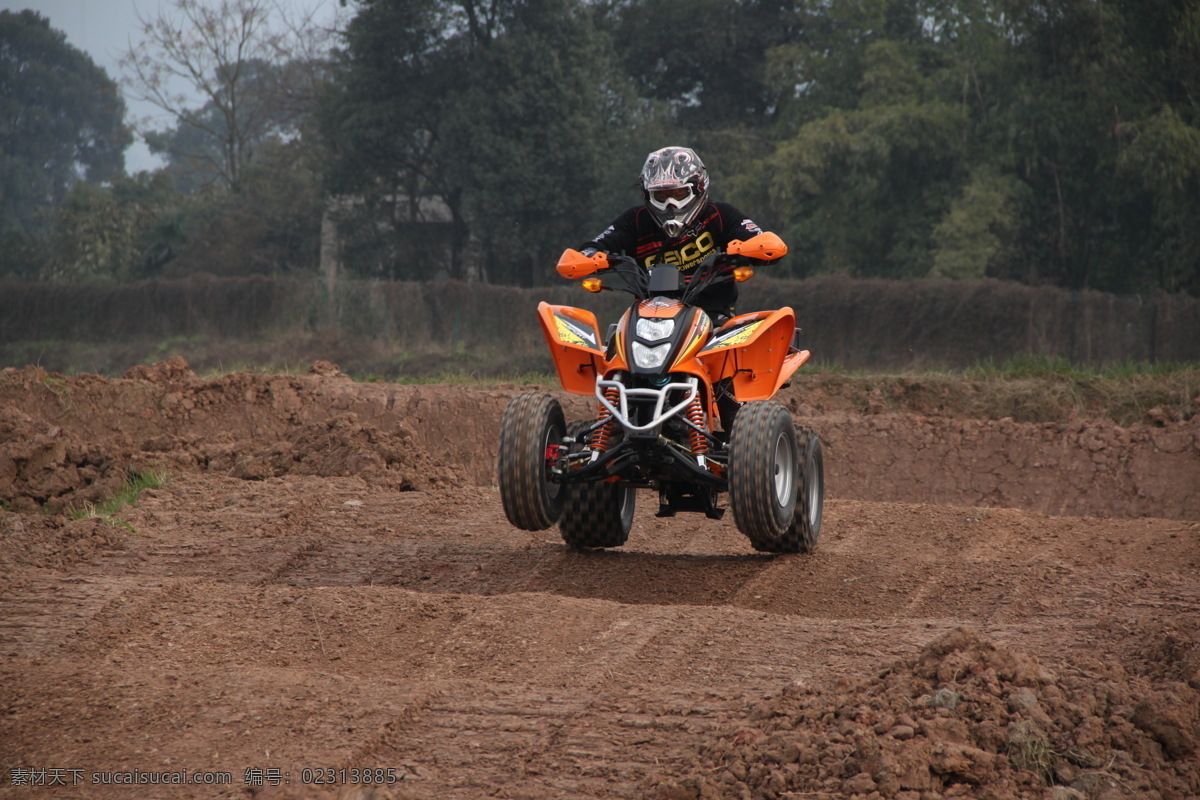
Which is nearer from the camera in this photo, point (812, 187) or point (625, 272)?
point (625, 272)

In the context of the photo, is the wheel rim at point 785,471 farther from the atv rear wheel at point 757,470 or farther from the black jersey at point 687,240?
the black jersey at point 687,240

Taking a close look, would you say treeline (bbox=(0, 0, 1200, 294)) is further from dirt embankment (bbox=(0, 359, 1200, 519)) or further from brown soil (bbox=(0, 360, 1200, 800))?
brown soil (bbox=(0, 360, 1200, 800))

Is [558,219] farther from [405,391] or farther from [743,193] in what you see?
[405,391]

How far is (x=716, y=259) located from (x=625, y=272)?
1.95 ft

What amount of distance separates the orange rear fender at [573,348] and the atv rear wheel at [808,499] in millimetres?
1572

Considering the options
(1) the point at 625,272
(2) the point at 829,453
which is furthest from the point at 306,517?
(2) the point at 829,453

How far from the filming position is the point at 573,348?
689cm

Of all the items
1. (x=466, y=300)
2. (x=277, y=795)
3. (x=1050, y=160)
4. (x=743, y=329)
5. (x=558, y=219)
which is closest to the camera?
(x=277, y=795)

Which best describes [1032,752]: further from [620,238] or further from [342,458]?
[342,458]

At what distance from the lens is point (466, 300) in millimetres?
26266

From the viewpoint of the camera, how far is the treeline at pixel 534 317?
1970cm

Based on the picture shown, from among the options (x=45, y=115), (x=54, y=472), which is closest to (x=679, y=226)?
(x=54, y=472)

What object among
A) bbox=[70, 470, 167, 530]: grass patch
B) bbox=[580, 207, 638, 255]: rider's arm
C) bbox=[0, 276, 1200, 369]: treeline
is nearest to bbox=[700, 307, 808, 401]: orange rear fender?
bbox=[580, 207, 638, 255]: rider's arm

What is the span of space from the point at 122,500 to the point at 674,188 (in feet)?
17.4
